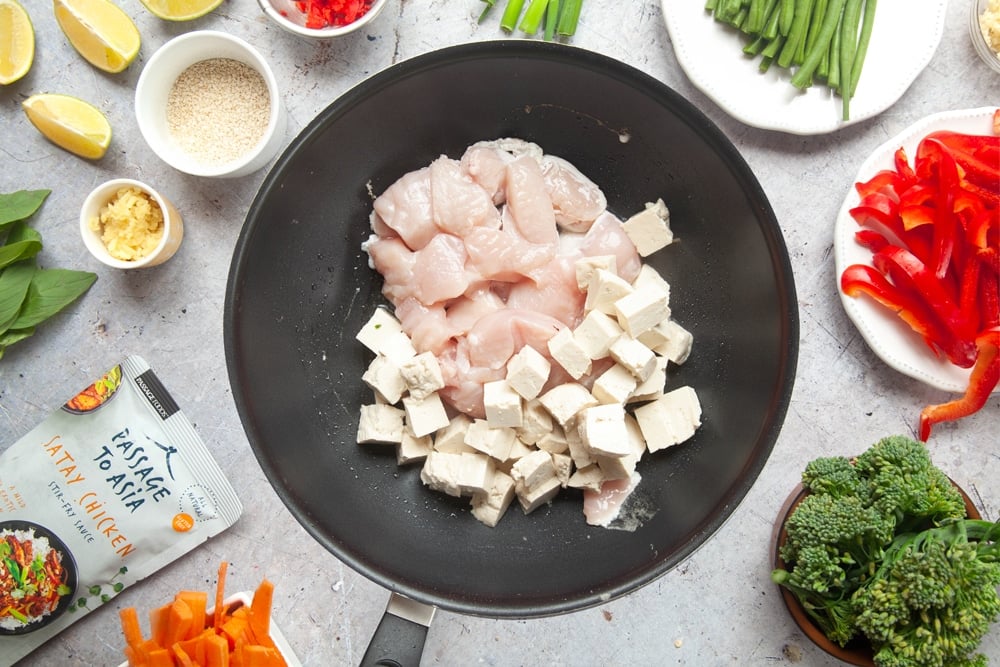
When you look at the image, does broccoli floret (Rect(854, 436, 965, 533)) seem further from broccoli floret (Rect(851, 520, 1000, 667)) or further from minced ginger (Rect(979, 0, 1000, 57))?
minced ginger (Rect(979, 0, 1000, 57))

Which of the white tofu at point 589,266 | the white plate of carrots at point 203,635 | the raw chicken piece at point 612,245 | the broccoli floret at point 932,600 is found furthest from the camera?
the raw chicken piece at point 612,245

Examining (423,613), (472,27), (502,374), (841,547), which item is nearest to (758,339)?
(841,547)

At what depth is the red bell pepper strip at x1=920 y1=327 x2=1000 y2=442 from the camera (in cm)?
179

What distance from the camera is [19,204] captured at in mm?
1975

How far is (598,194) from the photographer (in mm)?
1985

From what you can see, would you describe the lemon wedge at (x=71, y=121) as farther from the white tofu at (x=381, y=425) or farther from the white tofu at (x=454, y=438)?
the white tofu at (x=454, y=438)

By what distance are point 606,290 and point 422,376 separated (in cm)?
50

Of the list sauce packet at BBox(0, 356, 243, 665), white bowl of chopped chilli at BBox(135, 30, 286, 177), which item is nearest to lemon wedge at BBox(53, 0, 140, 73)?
white bowl of chopped chilli at BBox(135, 30, 286, 177)

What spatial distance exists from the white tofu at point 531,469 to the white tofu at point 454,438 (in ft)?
0.48

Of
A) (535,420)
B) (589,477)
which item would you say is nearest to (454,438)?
(535,420)

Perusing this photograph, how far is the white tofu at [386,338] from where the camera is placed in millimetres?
1872

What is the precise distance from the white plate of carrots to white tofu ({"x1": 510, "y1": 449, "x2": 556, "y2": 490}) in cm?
65

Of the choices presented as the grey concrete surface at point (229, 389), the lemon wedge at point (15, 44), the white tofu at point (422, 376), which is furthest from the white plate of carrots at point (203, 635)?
the lemon wedge at point (15, 44)

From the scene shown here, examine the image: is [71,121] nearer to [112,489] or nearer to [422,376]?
[112,489]
